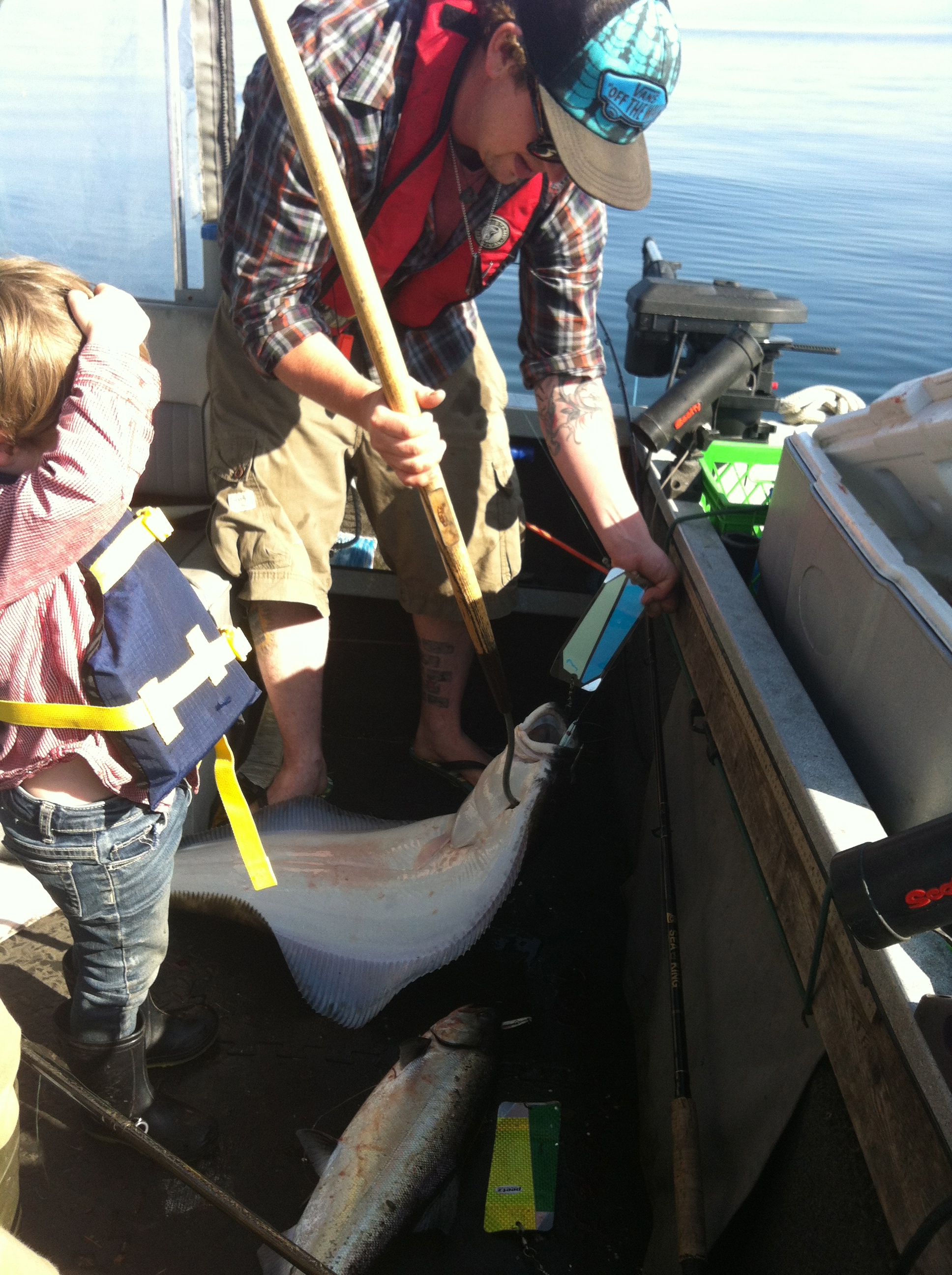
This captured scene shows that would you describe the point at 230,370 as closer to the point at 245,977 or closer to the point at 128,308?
the point at 128,308

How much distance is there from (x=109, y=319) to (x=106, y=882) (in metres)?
0.90

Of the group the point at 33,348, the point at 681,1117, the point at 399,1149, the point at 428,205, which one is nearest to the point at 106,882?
the point at 399,1149

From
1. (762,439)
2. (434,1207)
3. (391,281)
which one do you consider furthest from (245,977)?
(762,439)

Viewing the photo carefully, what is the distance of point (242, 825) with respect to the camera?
1.76 metres

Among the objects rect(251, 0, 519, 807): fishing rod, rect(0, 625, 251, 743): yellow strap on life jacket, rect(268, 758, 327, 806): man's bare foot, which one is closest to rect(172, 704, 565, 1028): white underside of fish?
rect(268, 758, 327, 806): man's bare foot

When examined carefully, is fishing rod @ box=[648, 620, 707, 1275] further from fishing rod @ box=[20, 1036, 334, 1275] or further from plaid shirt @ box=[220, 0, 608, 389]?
plaid shirt @ box=[220, 0, 608, 389]

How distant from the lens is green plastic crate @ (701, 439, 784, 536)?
8.39ft

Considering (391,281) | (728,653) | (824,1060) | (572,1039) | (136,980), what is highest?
(391,281)

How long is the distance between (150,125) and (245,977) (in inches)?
106

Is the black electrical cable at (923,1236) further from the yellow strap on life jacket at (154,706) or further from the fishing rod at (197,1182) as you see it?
the yellow strap on life jacket at (154,706)

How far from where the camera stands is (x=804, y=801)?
134 centimetres

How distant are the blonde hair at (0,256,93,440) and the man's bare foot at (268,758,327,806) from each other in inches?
53.2

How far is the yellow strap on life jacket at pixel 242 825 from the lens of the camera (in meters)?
1.76

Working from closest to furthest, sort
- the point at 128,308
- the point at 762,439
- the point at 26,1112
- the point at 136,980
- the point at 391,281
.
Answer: the point at 128,308, the point at 136,980, the point at 26,1112, the point at 391,281, the point at 762,439
